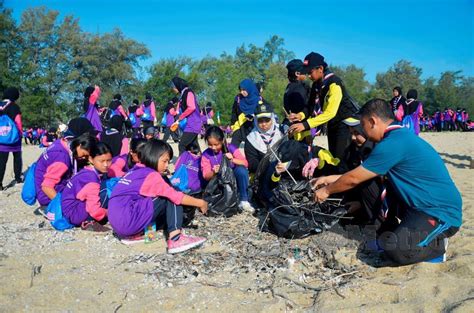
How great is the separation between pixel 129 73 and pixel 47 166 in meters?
37.5

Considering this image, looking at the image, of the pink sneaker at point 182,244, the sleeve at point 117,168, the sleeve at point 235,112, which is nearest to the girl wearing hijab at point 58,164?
the sleeve at point 117,168

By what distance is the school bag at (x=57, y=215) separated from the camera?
4.07m

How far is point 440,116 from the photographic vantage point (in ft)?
100

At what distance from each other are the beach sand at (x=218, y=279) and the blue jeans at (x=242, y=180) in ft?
3.30

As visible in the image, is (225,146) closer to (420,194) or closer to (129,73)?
(420,194)

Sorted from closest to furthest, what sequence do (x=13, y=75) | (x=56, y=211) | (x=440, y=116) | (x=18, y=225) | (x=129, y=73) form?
(x=56, y=211) → (x=18, y=225) → (x=13, y=75) → (x=440, y=116) → (x=129, y=73)

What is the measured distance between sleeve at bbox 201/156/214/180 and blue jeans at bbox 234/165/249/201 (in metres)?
0.32

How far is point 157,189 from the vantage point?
3.41 metres

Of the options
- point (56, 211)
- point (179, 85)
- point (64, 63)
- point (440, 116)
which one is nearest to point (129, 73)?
point (64, 63)

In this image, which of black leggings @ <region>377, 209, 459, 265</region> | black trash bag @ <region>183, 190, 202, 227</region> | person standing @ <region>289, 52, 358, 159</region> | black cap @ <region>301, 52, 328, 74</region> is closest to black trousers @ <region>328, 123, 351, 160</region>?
person standing @ <region>289, 52, 358, 159</region>

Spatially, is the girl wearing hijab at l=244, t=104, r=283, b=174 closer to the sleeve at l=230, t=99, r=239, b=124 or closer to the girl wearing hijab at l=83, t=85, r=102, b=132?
the sleeve at l=230, t=99, r=239, b=124

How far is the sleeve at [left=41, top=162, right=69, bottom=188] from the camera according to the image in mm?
4316

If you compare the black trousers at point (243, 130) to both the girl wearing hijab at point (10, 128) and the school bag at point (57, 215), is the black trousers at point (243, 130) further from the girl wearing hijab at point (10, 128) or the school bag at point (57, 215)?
the girl wearing hijab at point (10, 128)

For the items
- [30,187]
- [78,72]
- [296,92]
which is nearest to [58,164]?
[30,187]
